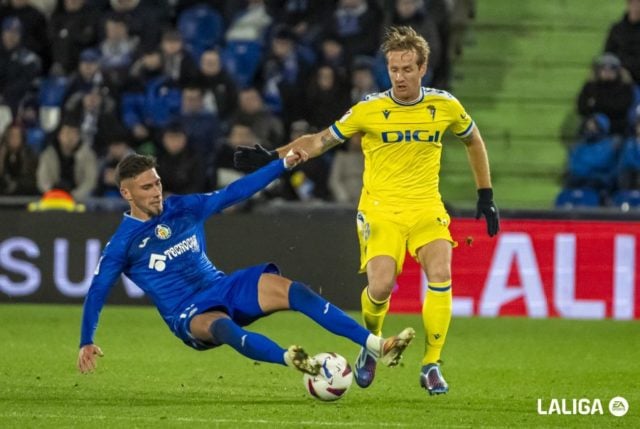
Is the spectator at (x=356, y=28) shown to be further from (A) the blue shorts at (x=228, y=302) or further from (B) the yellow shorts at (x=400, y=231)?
(A) the blue shorts at (x=228, y=302)

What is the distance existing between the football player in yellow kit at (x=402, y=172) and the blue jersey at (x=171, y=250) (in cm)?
43

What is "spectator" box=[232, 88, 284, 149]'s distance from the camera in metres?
16.2

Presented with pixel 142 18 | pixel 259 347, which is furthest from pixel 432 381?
pixel 142 18

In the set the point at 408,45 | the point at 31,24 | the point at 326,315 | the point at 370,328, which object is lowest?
the point at 370,328

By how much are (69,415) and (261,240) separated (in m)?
6.39

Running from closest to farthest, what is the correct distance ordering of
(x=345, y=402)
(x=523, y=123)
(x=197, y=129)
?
1. (x=345, y=402)
2. (x=197, y=129)
3. (x=523, y=123)

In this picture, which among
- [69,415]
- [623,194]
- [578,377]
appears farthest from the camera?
[623,194]

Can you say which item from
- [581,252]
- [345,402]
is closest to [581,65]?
[581,252]

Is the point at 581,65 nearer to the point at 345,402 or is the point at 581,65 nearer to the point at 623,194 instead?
the point at 623,194

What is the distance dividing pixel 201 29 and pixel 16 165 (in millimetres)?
→ 2945

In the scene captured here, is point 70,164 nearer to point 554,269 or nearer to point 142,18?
point 142,18

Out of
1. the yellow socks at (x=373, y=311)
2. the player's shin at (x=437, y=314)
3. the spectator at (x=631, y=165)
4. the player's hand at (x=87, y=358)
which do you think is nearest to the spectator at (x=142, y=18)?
the spectator at (x=631, y=165)

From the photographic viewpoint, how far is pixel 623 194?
1537 centimetres

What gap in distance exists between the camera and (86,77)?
17.3 metres
